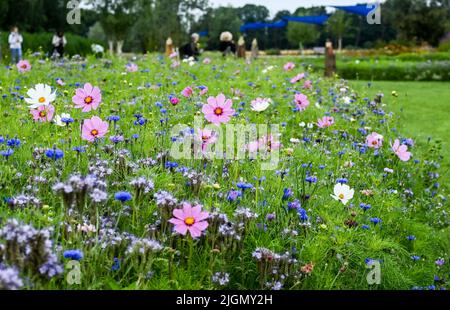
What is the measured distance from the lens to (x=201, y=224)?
230 cm

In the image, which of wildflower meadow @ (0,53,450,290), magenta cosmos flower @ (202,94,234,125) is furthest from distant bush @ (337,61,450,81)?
magenta cosmos flower @ (202,94,234,125)

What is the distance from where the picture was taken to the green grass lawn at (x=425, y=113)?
24.2ft

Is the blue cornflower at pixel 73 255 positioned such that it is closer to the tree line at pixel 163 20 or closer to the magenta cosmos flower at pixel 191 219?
the magenta cosmos flower at pixel 191 219

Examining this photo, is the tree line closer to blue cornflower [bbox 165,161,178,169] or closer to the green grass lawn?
the green grass lawn

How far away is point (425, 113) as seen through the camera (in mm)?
9523

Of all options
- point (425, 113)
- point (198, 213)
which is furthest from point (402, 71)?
point (198, 213)

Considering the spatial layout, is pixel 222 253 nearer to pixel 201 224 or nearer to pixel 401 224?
pixel 201 224

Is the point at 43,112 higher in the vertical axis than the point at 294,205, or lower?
higher

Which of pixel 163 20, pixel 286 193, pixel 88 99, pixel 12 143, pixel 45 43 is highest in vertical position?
pixel 163 20

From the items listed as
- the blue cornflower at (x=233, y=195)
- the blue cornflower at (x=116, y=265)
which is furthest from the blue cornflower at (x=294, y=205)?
the blue cornflower at (x=116, y=265)

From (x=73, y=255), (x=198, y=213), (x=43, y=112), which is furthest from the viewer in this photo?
(x=43, y=112)

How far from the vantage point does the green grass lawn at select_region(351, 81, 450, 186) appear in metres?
7.39

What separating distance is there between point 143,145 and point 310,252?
1633 millimetres

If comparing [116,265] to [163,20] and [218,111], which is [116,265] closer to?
[218,111]
